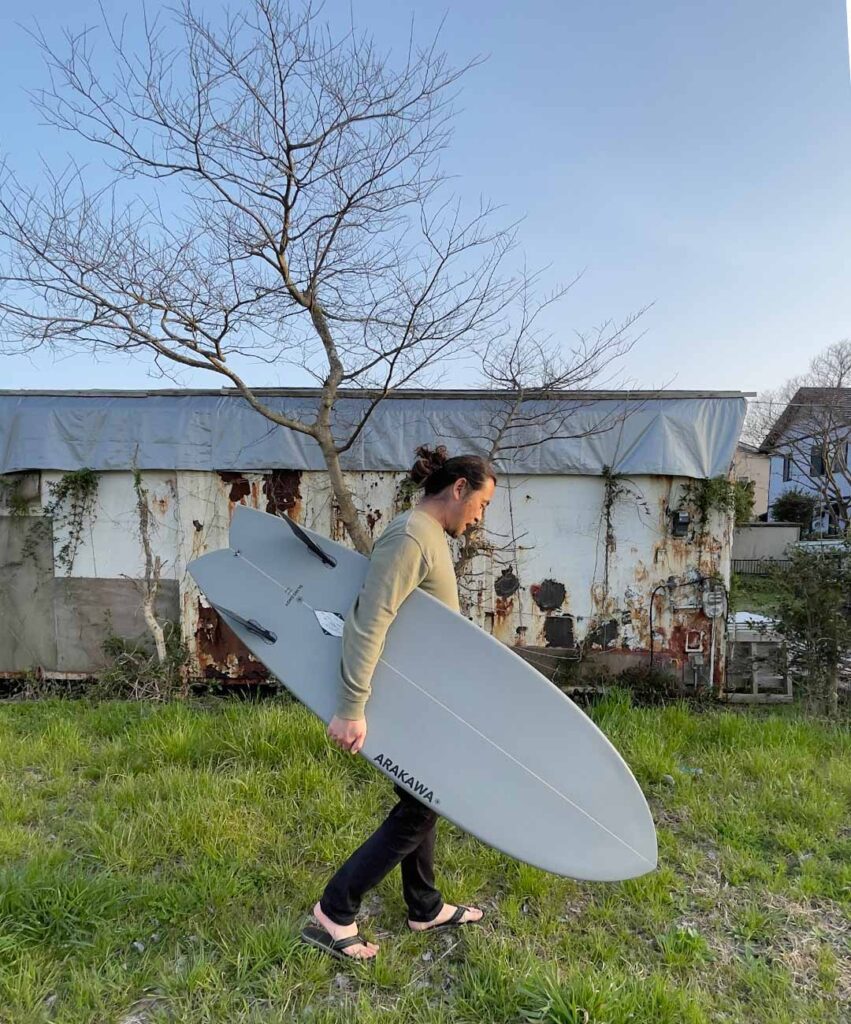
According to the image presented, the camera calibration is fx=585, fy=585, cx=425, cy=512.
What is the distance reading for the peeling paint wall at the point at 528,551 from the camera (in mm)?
4938

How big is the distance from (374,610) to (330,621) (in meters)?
0.64

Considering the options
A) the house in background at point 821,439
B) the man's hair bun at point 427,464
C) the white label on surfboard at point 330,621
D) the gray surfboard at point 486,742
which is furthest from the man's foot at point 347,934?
the house in background at point 821,439

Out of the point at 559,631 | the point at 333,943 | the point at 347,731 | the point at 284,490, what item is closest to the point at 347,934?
the point at 333,943

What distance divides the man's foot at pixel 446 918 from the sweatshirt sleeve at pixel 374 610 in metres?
0.93

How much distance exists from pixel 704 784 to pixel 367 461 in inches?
132

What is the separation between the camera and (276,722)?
358cm

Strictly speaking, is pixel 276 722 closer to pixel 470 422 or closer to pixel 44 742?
pixel 44 742

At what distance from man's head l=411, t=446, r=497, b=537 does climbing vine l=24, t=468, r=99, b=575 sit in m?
4.45

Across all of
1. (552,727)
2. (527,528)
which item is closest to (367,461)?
(527,528)

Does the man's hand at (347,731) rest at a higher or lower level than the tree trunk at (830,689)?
higher

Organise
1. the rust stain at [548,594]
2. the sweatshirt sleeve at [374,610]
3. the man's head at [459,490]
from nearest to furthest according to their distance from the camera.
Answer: the sweatshirt sleeve at [374,610] < the man's head at [459,490] < the rust stain at [548,594]

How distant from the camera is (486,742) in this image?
6.79 ft

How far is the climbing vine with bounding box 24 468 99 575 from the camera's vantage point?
5219 mm

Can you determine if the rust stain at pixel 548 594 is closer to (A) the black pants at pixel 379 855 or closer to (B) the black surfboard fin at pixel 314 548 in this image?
(B) the black surfboard fin at pixel 314 548
